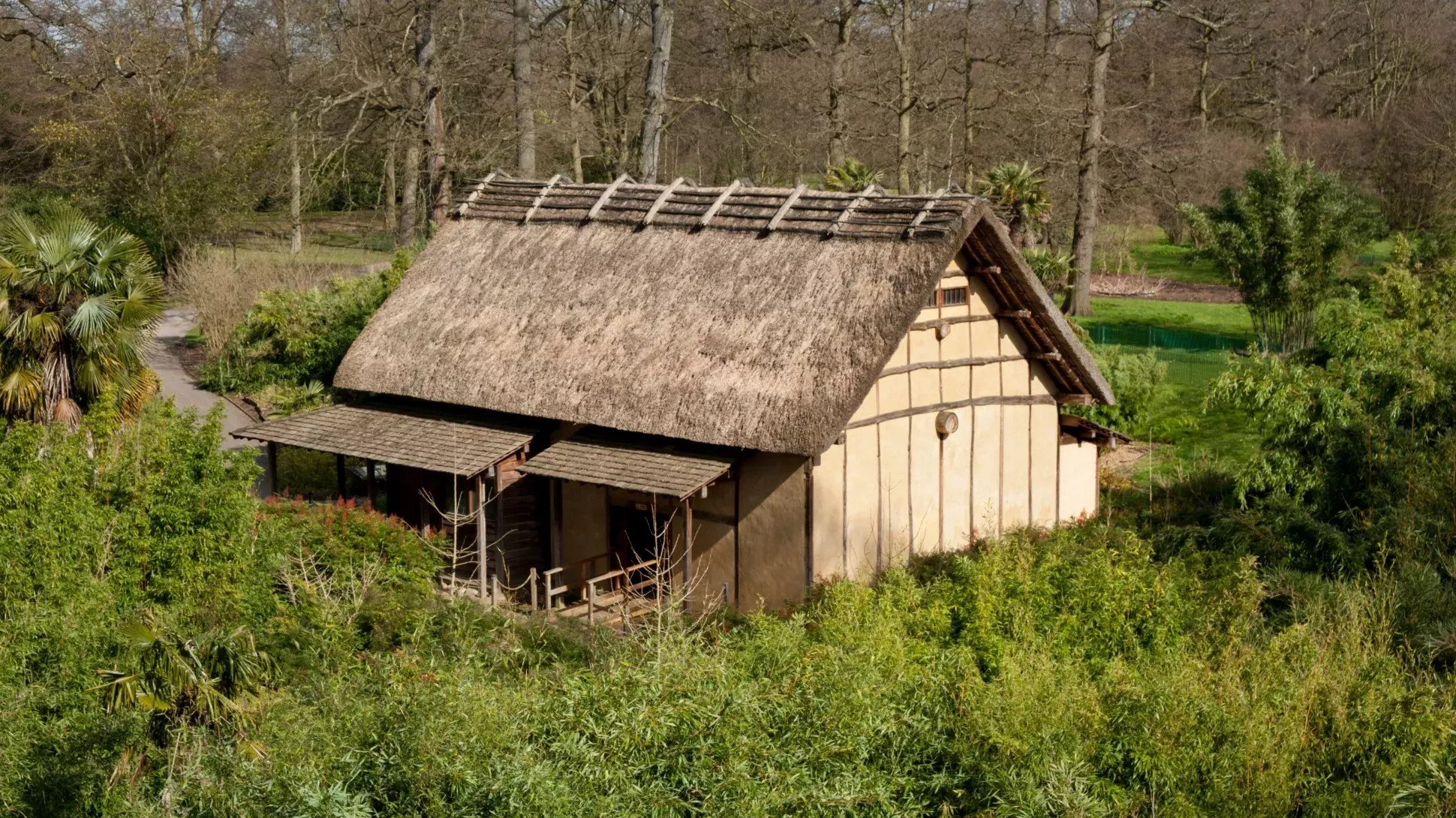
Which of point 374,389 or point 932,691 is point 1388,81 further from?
point 932,691

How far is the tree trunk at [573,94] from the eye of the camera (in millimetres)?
30281

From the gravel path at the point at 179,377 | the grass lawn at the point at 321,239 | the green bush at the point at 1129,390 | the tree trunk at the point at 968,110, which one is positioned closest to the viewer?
the green bush at the point at 1129,390

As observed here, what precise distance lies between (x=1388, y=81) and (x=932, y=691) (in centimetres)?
4702

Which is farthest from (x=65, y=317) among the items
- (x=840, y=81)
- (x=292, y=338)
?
(x=840, y=81)

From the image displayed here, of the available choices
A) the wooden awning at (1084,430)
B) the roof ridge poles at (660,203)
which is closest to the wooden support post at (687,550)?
the roof ridge poles at (660,203)

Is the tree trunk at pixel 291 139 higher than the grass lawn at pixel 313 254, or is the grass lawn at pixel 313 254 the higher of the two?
the tree trunk at pixel 291 139

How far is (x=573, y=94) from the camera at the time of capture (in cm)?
3216

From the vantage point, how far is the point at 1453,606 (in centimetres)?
1254

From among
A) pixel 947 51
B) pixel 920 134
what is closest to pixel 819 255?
pixel 920 134

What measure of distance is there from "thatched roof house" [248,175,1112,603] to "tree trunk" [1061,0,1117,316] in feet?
41.8

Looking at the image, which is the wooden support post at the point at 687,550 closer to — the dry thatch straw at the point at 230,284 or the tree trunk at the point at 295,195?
the dry thatch straw at the point at 230,284

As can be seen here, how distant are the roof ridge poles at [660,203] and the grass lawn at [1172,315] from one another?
45.6 ft

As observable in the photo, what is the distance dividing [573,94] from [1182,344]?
1480 cm

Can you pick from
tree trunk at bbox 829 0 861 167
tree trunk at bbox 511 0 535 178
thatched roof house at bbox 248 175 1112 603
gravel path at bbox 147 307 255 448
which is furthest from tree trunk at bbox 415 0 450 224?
tree trunk at bbox 829 0 861 167
